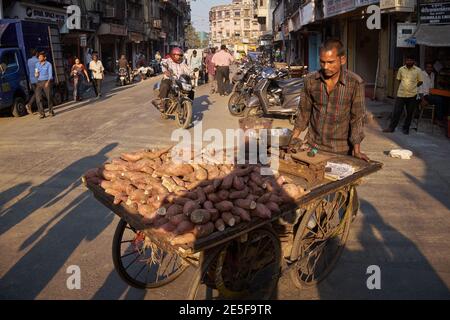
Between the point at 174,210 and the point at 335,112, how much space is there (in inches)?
76.0

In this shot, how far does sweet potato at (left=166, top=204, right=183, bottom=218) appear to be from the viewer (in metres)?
2.65

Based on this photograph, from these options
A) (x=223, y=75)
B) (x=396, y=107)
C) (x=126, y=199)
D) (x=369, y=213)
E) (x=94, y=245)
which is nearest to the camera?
(x=126, y=199)

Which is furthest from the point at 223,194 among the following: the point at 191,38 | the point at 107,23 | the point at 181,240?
the point at 191,38

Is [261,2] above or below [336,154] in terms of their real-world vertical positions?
above

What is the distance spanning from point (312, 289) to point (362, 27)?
677 inches

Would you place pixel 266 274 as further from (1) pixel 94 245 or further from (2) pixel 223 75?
(2) pixel 223 75

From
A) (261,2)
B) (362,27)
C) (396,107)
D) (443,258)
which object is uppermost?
(261,2)

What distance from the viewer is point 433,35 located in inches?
402

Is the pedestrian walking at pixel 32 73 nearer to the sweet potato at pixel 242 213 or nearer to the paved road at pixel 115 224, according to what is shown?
the paved road at pixel 115 224

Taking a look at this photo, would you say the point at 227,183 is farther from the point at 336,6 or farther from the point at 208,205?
the point at 336,6

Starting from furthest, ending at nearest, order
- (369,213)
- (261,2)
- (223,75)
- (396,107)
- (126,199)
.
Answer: (261,2) < (223,75) < (396,107) < (369,213) < (126,199)

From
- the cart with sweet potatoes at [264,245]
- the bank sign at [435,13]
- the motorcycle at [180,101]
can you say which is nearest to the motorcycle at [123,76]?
the motorcycle at [180,101]

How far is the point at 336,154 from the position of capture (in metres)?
3.94
